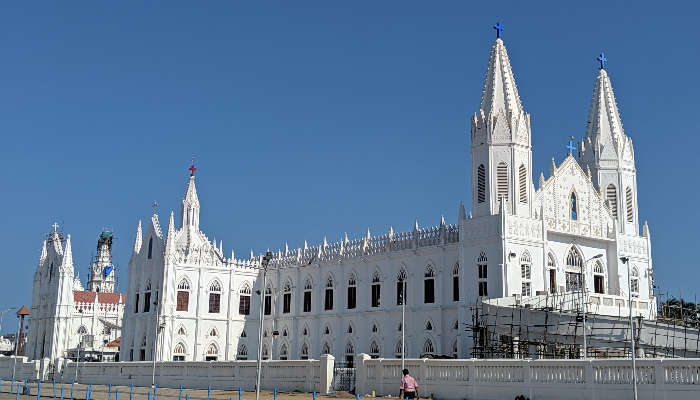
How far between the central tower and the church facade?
0.07 meters

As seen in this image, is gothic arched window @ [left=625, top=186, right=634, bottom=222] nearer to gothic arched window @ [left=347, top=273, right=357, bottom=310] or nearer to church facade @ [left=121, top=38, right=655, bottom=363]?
church facade @ [left=121, top=38, right=655, bottom=363]

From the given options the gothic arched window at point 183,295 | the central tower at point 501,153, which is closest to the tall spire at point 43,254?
the gothic arched window at point 183,295

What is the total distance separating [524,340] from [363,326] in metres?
18.8

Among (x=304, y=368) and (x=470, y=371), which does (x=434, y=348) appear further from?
(x=470, y=371)

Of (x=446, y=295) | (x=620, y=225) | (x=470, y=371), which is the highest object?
(x=620, y=225)

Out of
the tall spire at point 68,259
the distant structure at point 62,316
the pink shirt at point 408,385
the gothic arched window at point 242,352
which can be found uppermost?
the tall spire at point 68,259

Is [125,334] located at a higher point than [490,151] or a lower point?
lower

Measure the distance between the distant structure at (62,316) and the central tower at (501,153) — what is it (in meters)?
40.7

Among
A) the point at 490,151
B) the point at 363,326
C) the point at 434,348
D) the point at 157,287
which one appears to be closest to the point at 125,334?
the point at 157,287

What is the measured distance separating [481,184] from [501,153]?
222cm

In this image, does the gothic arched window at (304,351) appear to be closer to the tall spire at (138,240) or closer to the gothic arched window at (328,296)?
the gothic arched window at (328,296)

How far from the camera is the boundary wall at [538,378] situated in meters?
25.5

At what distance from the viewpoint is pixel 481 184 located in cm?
5119

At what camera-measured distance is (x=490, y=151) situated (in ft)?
167
